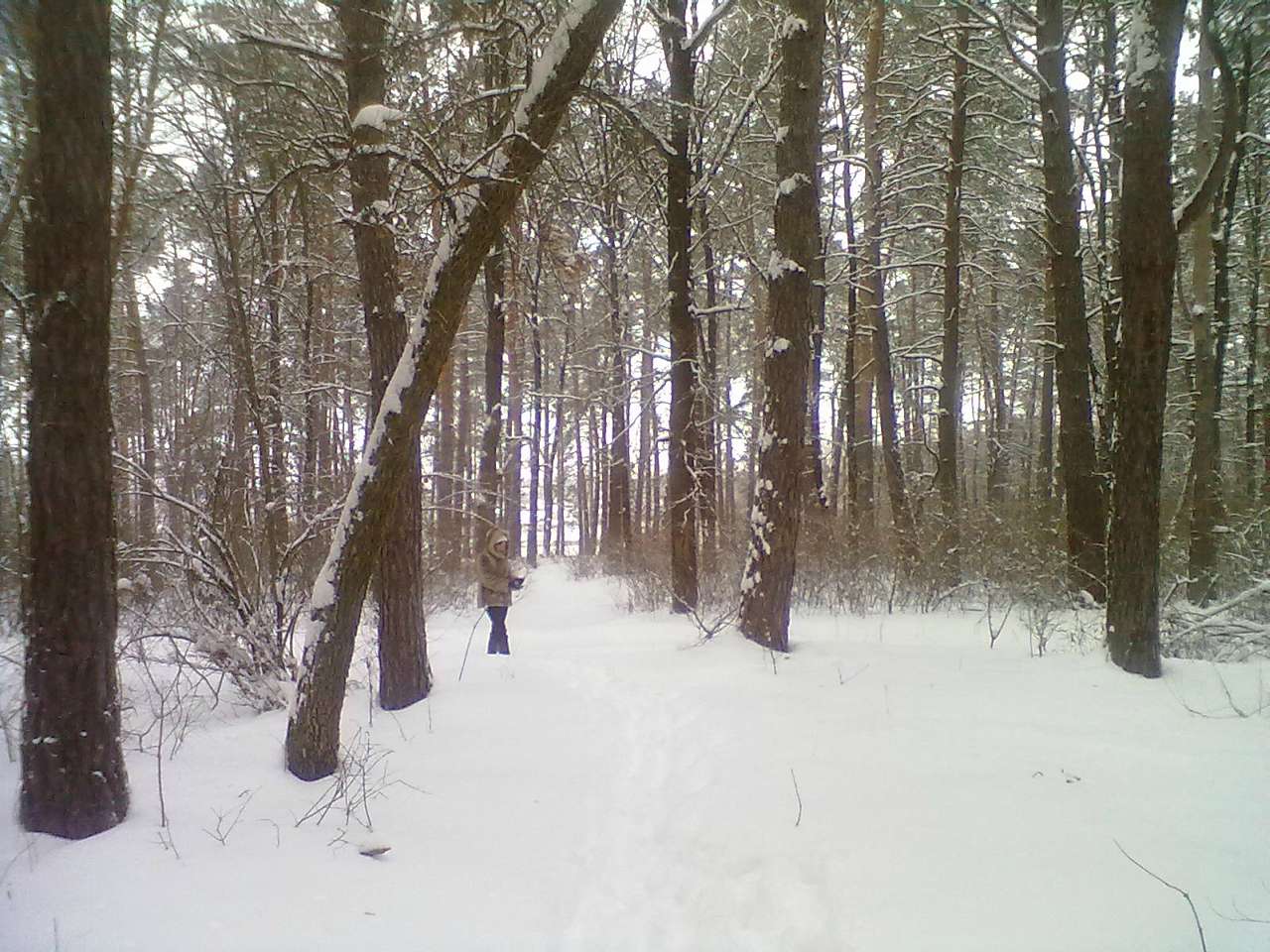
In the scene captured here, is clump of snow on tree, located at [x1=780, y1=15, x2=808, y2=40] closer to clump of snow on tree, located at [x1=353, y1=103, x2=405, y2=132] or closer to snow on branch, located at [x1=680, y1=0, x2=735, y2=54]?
snow on branch, located at [x1=680, y1=0, x2=735, y2=54]

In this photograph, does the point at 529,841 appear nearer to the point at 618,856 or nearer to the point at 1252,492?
the point at 618,856

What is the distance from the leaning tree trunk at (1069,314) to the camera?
8.53 metres

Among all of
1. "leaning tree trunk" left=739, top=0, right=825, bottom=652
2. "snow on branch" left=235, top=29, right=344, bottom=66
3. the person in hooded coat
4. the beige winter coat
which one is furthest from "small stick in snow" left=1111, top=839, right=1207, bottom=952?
the beige winter coat

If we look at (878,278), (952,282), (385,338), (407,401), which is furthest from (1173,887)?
(878,278)

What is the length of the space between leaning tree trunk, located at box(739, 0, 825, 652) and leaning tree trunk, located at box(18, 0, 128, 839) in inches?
189

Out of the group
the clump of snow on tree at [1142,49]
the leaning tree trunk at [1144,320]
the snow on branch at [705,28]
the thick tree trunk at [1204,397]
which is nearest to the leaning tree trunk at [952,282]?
the thick tree trunk at [1204,397]

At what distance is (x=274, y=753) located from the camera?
379cm

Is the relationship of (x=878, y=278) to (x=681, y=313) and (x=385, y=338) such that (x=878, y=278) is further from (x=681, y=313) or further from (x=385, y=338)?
(x=385, y=338)

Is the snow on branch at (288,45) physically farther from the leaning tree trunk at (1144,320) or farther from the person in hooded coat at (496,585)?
the leaning tree trunk at (1144,320)

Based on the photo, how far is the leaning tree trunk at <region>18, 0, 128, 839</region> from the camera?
2775 millimetres

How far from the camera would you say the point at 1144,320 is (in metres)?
4.77

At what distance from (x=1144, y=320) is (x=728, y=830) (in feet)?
15.0

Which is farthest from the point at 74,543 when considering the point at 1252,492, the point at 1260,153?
the point at 1252,492

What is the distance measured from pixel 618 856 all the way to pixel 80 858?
2213 mm
